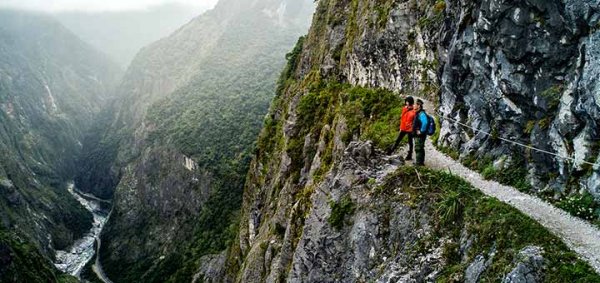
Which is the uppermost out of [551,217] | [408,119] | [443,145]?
[408,119]

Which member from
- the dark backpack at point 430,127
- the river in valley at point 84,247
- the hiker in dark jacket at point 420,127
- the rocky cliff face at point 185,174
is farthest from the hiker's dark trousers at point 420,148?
the river in valley at point 84,247

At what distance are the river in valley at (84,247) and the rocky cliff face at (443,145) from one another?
11950 cm

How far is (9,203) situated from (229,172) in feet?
200

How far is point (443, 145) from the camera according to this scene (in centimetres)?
2139

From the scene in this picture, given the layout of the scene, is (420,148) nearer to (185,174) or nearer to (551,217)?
(551,217)

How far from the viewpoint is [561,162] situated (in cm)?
1520

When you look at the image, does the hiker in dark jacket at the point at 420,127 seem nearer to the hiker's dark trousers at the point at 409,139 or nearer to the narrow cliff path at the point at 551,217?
the hiker's dark trousers at the point at 409,139

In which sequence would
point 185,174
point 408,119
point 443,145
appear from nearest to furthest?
point 408,119 → point 443,145 → point 185,174

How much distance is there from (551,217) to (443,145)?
7.24 meters

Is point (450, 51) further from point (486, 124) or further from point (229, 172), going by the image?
point (229, 172)

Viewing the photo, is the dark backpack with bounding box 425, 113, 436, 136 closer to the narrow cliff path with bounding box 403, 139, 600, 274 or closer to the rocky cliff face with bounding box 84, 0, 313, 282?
the narrow cliff path with bounding box 403, 139, 600, 274

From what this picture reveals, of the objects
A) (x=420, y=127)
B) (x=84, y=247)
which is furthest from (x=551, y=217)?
(x=84, y=247)

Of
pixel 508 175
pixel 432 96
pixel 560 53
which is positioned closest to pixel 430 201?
pixel 508 175

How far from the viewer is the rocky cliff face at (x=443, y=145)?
14.3 metres
